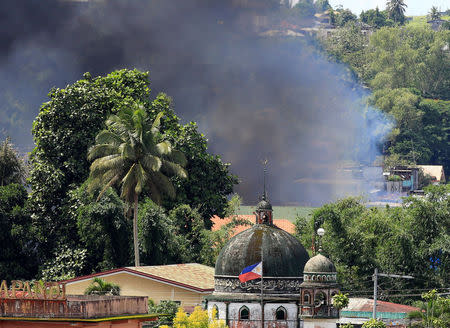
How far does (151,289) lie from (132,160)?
1696 centimetres

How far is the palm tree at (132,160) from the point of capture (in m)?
106

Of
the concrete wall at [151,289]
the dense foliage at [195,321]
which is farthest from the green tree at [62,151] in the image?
the dense foliage at [195,321]

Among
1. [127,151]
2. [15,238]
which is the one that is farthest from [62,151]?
[127,151]

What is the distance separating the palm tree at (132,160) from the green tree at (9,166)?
20379 mm

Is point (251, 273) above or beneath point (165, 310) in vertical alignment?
above

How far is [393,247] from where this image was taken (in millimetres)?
113500

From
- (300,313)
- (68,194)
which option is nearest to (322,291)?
(300,313)

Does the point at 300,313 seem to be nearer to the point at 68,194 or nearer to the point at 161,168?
the point at 161,168

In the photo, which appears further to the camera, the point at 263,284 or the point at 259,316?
the point at 263,284

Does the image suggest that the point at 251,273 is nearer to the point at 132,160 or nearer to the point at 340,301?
the point at 340,301

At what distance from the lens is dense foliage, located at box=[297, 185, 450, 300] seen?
11162cm

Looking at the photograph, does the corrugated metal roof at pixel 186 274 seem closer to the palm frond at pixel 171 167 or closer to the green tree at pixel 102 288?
the green tree at pixel 102 288

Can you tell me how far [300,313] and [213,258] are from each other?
37.5m

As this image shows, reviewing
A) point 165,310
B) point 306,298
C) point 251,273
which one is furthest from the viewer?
point 165,310
